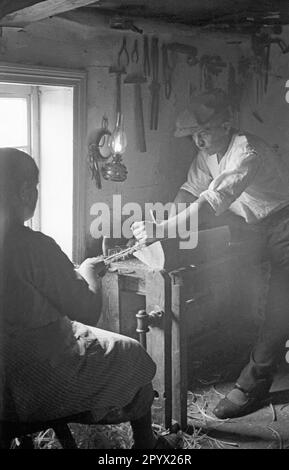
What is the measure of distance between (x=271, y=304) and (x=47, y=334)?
149cm

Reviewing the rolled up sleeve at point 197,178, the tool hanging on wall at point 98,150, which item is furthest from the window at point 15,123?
the rolled up sleeve at point 197,178

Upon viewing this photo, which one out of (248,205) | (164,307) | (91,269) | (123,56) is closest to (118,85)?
(123,56)

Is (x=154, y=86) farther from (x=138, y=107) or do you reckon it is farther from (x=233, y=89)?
(x=233, y=89)

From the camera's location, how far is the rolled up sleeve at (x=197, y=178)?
130 inches

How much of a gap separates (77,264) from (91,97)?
2.95ft

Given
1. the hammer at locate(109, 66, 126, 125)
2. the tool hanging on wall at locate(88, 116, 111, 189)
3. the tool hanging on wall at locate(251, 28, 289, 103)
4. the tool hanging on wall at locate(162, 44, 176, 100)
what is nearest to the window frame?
the tool hanging on wall at locate(88, 116, 111, 189)

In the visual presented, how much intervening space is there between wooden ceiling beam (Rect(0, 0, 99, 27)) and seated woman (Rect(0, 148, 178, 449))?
0.60 m

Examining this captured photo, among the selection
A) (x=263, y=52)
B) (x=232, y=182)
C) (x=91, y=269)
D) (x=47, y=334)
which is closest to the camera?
(x=47, y=334)

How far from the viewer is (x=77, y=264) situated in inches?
120

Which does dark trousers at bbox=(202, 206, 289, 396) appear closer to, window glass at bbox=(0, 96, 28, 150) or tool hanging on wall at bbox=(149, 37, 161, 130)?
tool hanging on wall at bbox=(149, 37, 161, 130)

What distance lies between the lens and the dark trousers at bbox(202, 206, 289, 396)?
115 inches

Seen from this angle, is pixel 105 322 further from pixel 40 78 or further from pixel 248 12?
pixel 248 12

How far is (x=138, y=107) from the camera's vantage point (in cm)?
319

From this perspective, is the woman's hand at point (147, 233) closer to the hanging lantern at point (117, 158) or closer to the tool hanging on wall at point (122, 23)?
the hanging lantern at point (117, 158)
